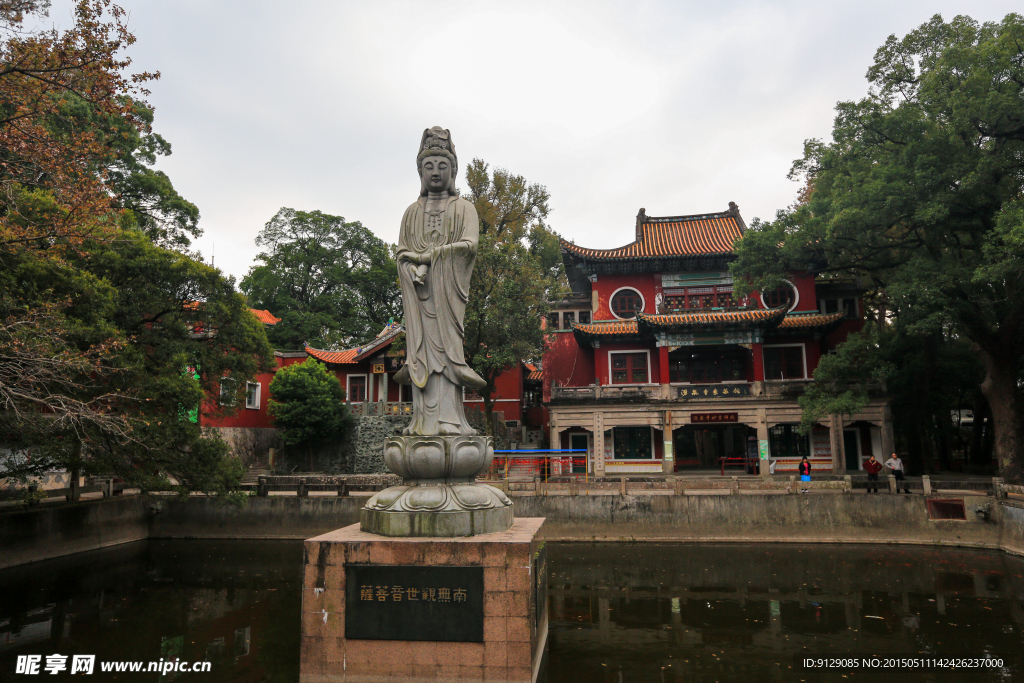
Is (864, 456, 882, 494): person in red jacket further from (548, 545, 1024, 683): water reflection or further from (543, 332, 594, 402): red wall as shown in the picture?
(543, 332, 594, 402): red wall

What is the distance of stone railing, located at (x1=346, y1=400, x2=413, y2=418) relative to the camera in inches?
1145

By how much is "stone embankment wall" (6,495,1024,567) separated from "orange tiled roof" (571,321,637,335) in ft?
36.4

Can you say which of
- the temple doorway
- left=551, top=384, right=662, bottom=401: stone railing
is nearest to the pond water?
left=551, top=384, right=662, bottom=401: stone railing

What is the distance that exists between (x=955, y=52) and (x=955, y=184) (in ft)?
11.6

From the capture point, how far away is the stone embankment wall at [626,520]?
1520cm

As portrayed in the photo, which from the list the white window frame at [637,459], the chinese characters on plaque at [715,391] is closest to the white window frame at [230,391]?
the white window frame at [637,459]

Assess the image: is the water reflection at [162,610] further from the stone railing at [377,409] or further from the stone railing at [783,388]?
the stone railing at [783,388]

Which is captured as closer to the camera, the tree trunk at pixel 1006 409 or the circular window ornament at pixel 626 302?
the tree trunk at pixel 1006 409

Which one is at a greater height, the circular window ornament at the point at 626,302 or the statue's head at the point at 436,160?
the circular window ornament at the point at 626,302

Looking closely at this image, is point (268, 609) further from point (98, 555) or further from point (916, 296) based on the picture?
point (916, 296)

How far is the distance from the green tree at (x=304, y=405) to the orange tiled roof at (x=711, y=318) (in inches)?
580

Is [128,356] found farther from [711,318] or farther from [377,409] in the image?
[711,318]

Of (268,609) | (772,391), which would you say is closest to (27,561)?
(268,609)

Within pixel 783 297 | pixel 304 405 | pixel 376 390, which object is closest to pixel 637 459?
pixel 783 297
